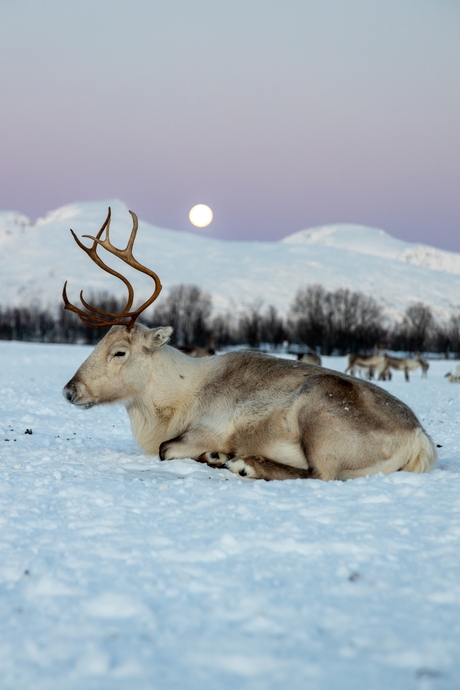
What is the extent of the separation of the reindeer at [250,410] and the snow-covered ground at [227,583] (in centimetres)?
40

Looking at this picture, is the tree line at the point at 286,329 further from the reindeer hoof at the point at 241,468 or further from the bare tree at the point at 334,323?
the reindeer hoof at the point at 241,468

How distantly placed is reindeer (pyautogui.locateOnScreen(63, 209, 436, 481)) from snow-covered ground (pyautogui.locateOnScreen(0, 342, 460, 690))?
400mm

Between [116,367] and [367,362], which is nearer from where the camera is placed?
[116,367]

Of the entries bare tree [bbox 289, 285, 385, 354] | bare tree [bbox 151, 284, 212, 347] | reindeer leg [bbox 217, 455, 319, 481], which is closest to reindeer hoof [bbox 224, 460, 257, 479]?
reindeer leg [bbox 217, 455, 319, 481]

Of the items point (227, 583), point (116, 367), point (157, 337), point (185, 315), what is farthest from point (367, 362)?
point (185, 315)

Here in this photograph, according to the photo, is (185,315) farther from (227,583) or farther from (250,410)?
(227,583)

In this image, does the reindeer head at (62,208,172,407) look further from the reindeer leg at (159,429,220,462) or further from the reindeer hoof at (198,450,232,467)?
the reindeer hoof at (198,450,232,467)

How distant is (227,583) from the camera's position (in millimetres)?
2916

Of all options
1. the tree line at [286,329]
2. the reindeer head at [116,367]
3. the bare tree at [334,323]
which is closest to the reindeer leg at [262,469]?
the reindeer head at [116,367]

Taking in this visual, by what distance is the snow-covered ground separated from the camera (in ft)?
7.30

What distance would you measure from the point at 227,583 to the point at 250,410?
10.5 ft

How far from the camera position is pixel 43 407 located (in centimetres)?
1202

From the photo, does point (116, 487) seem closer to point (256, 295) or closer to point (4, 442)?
point (4, 442)

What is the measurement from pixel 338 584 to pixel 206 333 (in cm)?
9495
